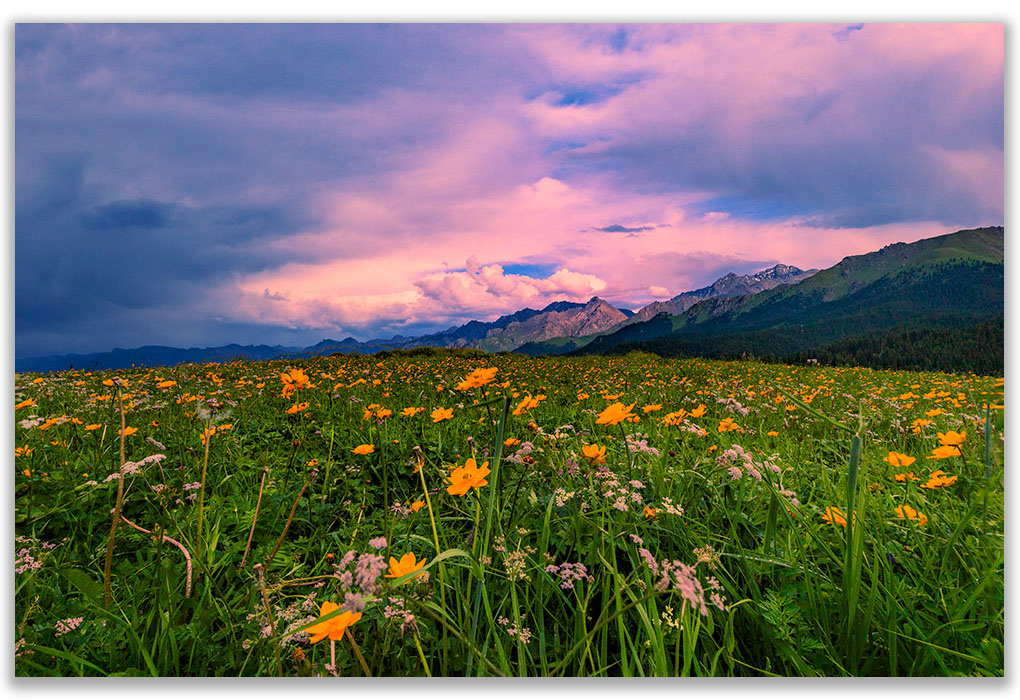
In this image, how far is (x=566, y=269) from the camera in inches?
115

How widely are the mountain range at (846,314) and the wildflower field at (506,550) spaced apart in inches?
8.5

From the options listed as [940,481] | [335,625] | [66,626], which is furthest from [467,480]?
[940,481]

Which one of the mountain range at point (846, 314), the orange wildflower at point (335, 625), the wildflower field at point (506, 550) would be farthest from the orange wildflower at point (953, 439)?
the orange wildflower at point (335, 625)

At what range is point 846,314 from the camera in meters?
3.56

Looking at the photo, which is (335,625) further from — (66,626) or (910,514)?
(910,514)

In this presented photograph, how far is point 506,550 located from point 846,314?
3251mm

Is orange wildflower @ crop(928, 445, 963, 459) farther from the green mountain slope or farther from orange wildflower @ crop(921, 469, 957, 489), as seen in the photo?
the green mountain slope

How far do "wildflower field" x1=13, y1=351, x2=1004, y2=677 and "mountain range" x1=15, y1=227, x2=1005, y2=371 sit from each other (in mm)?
216

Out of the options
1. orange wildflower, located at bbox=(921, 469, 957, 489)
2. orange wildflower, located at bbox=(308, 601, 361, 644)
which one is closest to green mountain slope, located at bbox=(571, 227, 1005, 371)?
orange wildflower, located at bbox=(921, 469, 957, 489)

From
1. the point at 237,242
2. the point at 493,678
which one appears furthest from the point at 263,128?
the point at 493,678

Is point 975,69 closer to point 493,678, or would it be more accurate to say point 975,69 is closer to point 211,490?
point 493,678

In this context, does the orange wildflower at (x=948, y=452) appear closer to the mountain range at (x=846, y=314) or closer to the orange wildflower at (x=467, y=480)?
the mountain range at (x=846, y=314)

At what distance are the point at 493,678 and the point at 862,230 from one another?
9.31ft

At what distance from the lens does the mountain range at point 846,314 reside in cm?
253
